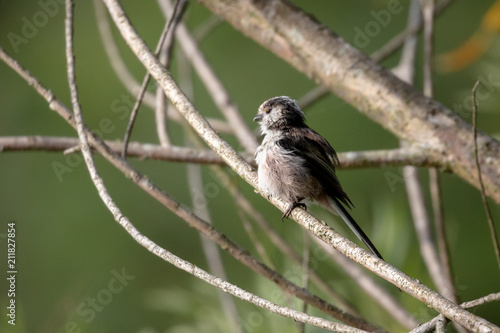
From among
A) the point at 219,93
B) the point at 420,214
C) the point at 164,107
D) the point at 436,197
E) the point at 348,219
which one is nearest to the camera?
the point at 348,219

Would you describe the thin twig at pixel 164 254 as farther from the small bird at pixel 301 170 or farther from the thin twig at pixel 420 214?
the thin twig at pixel 420 214

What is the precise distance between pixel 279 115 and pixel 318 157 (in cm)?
38

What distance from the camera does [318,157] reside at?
2.65 meters

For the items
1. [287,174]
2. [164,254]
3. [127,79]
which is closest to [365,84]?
[287,174]

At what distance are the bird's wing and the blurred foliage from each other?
75.4 inches

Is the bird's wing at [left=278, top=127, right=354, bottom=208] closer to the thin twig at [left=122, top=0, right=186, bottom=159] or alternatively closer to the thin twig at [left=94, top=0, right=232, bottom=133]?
the thin twig at [left=122, top=0, right=186, bottom=159]

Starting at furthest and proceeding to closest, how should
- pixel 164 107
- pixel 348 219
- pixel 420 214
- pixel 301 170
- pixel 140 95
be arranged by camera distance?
pixel 420 214
pixel 164 107
pixel 301 170
pixel 348 219
pixel 140 95

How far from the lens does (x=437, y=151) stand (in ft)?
7.93

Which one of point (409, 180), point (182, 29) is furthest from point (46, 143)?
point (409, 180)

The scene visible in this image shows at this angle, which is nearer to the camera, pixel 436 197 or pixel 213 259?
pixel 436 197

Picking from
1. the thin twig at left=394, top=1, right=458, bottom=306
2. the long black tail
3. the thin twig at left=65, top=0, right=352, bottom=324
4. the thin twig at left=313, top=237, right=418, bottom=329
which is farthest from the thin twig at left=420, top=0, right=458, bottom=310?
the thin twig at left=65, top=0, right=352, bottom=324

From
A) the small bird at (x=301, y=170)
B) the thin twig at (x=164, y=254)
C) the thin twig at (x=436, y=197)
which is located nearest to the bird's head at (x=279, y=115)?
the small bird at (x=301, y=170)

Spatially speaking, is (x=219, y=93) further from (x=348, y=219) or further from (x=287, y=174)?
(x=348, y=219)

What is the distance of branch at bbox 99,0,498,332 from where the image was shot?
125cm
